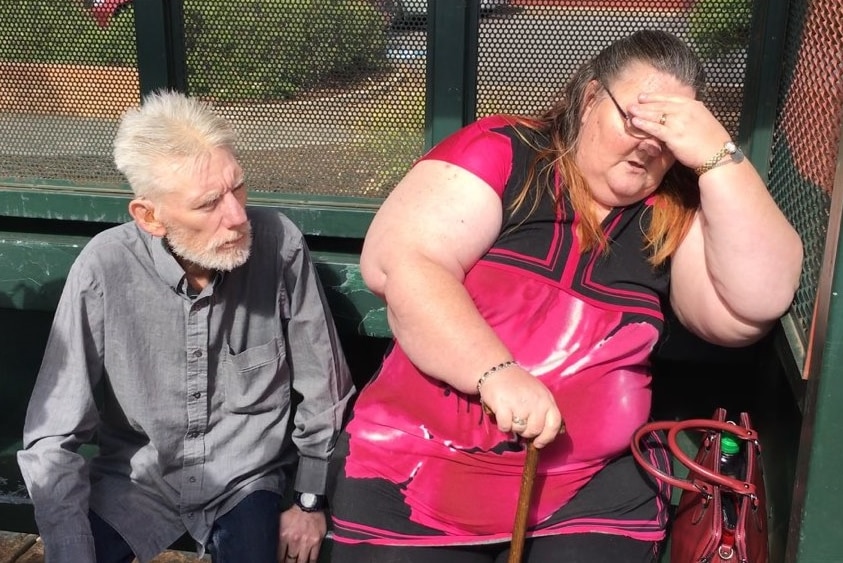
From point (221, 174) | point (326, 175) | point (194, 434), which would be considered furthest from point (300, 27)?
point (194, 434)

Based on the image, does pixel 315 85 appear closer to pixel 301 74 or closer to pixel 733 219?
pixel 301 74

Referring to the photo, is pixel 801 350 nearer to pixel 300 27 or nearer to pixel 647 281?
Result: pixel 647 281

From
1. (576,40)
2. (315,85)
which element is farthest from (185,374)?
(576,40)

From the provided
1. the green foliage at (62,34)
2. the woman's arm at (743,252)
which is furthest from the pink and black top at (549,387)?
the green foliage at (62,34)

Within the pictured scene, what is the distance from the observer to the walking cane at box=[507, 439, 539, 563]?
1.91m

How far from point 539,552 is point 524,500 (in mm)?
221

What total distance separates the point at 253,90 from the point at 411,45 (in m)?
0.49

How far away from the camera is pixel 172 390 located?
2.34 metres

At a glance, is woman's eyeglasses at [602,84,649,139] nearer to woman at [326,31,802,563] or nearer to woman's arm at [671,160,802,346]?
woman at [326,31,802,563]

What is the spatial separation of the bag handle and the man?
2.51 feet

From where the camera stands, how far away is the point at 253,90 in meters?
2.85

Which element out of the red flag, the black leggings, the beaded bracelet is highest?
the red flag

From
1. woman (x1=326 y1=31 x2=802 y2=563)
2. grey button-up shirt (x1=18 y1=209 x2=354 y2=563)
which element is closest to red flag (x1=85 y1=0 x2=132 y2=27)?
grey button-up shirt (x1=18 y1=209 x2=354 y2=563)

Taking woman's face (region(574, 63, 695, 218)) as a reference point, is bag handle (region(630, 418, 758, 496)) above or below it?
below
